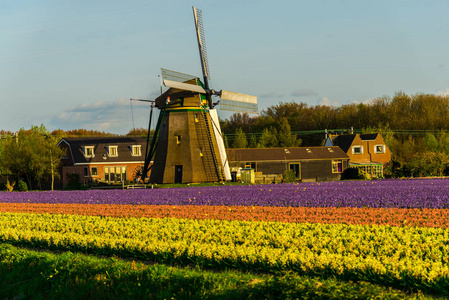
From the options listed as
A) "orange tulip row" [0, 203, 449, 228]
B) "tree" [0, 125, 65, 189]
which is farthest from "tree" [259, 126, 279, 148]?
"orange tulip row" [0, 203, 449, 228]

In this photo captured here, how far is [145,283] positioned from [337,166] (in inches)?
2487

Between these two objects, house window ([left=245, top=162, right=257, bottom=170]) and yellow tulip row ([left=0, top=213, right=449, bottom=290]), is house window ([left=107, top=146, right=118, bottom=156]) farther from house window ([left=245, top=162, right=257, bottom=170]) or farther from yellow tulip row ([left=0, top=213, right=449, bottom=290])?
yellow tulip row ([left=0, top=213, right=449, bottom=290])

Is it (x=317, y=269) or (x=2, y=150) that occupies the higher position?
(x=2, y=150)

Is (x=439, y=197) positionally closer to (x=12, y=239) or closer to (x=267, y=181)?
(x=12, y=239)

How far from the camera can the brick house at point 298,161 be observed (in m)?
66.4

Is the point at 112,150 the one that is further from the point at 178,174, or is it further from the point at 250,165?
the point at 178,174

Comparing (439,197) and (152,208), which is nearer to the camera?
(439,197)

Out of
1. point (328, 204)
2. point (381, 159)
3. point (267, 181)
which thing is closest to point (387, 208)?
point (328, 204)

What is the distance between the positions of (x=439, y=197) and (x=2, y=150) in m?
54.3

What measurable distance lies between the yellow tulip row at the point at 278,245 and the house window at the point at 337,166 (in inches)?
2103

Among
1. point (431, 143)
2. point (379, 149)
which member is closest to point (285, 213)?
point (379, 149)

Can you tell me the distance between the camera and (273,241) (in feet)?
49.8

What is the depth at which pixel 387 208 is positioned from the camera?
22.9 m

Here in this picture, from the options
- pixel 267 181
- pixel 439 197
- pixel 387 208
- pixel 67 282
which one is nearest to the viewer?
pixel 67 282
